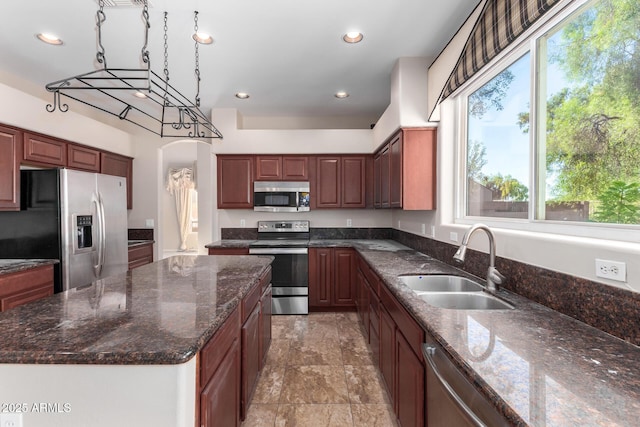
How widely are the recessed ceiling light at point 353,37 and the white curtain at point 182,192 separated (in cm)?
532

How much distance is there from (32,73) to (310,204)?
333 centimetres

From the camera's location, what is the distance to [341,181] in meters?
4.17

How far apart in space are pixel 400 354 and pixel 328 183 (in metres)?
2.82

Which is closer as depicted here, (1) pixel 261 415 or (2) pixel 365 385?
(1) pixel 261 415

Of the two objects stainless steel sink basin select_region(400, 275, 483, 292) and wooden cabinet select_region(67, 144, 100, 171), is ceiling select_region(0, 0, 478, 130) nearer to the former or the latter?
wooden cabinet select_region(67, 144, 100, 171)

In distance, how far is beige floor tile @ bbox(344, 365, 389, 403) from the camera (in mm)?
2086

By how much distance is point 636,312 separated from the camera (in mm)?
993

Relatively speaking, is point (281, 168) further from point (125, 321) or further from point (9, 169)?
point (125, 321)

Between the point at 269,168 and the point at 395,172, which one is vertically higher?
the point at 269,168

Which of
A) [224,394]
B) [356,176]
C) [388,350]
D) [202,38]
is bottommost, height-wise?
[388,350]

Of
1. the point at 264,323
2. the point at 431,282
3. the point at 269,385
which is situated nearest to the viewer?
the point at 431,282

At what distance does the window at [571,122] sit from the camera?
1.18 m

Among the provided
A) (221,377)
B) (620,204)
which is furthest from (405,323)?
(620,204)

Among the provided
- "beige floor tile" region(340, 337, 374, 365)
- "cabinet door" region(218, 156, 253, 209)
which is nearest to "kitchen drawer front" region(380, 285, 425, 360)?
"beige floor tile" region(340, 337, 374, 365)
